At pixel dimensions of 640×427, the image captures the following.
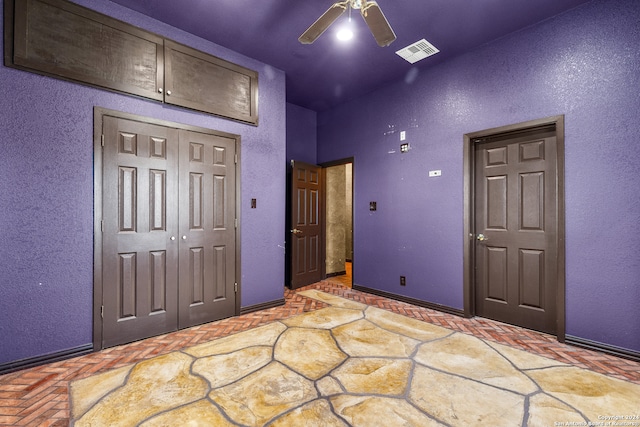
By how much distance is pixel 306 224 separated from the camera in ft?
17.0

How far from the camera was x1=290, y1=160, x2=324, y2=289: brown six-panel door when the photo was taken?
498cm

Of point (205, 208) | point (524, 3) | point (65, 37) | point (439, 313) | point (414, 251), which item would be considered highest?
point (524, 3)

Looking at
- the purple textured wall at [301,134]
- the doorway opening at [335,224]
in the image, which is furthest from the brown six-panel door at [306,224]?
the doorway opening at [335,224]

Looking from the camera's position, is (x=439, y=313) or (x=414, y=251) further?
(x=414, y=251)

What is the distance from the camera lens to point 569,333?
287cm

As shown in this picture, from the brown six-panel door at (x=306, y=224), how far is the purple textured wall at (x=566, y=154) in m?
0.87

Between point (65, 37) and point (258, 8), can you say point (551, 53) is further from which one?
point (65, 37)

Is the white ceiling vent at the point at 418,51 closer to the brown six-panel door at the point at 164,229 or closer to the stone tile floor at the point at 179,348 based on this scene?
the brown six-panel door at the point at 164,229

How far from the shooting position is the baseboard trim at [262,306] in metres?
3.71

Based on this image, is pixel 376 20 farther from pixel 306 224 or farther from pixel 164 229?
pixel 306 224

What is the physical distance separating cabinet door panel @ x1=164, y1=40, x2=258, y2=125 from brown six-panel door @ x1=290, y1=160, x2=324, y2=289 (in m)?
1.48

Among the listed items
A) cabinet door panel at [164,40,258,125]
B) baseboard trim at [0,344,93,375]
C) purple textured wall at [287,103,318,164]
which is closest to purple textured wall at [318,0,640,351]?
purple textured wall at [287,103,318,164]

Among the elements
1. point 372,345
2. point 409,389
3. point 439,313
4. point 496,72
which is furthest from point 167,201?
point 496,72

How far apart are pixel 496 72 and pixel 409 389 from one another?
11.3ft
